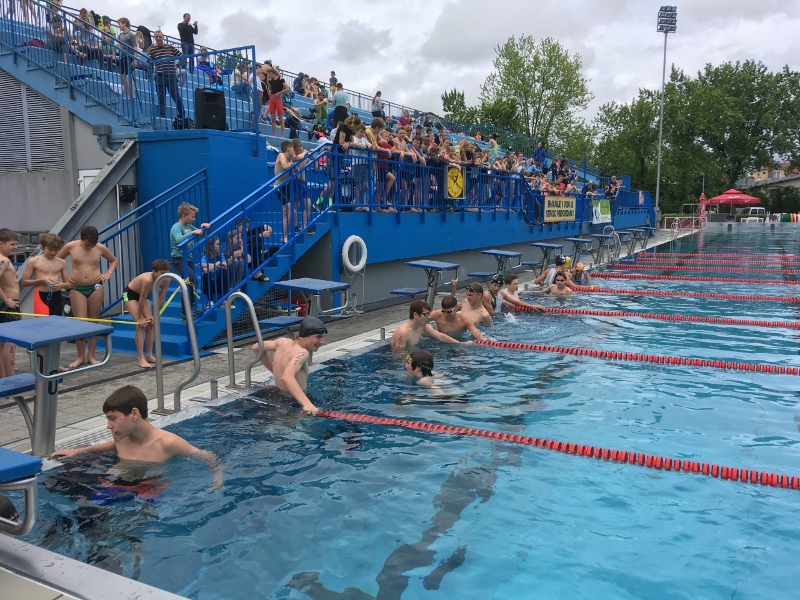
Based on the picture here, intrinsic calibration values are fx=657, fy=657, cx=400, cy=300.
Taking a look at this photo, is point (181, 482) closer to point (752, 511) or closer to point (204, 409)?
point (204, 409)

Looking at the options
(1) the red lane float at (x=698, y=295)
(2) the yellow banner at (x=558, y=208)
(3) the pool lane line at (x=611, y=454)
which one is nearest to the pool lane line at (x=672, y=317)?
(1) the red lane float at (x=698, y=295)

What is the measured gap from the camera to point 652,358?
8273mm

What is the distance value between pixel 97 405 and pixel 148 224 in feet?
15.6

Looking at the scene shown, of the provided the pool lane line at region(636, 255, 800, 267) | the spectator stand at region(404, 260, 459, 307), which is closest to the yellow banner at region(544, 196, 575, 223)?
the pool lane line at region(636, 255, 800, 267)

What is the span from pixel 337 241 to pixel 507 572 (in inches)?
298

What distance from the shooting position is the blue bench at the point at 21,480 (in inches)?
102

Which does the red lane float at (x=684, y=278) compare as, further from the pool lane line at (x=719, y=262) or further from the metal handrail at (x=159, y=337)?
the metal handrail at (x=159, y=337)

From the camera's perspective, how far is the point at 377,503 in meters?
4.38

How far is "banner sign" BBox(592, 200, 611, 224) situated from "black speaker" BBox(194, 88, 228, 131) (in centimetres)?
1841

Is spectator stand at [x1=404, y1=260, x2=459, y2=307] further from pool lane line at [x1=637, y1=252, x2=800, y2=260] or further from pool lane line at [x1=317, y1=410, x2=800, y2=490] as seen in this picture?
pool lane line at [x1=637, y1=252, x2=800, y2=260]

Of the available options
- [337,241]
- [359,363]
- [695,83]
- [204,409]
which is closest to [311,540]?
[204,409]

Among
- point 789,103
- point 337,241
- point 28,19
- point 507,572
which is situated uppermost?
point 789,103

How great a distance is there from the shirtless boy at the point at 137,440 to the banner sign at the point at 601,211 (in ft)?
76.9

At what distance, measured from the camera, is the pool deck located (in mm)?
2760
